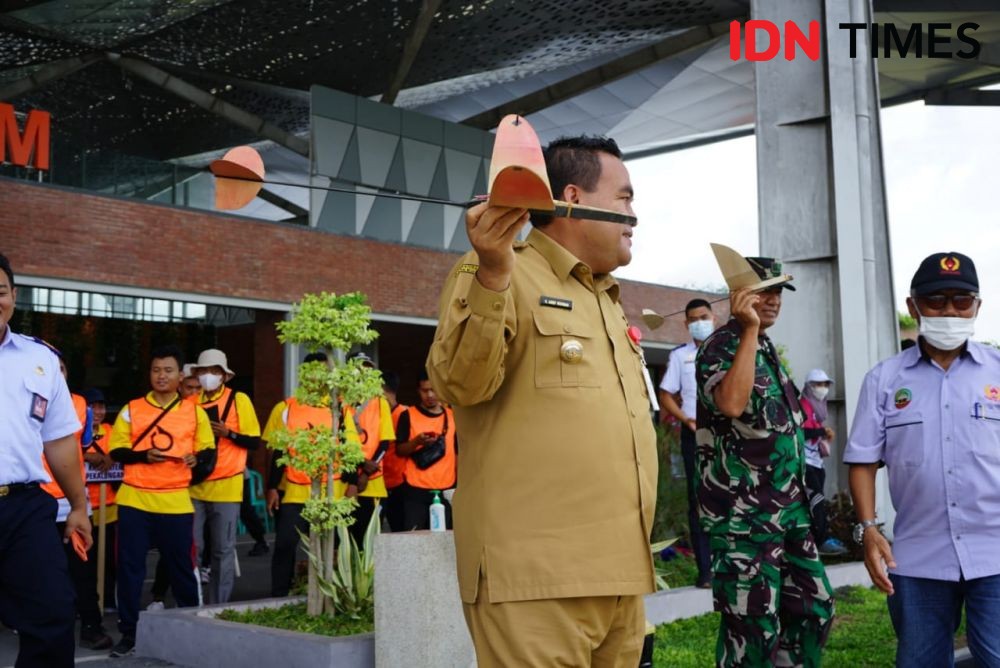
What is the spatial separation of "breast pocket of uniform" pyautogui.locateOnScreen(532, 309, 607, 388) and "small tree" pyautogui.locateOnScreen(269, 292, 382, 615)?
4694mm

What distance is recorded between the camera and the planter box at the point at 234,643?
593 centimetres

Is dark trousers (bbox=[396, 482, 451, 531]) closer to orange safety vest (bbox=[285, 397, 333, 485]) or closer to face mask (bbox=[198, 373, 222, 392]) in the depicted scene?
orange safety vest (bbox=[285, 397, 333, 485])

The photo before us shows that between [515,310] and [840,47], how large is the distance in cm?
1101

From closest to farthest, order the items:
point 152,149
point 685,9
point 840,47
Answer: point 840,47, point 685,9, point 152,149

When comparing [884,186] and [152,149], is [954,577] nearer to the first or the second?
[884,186]

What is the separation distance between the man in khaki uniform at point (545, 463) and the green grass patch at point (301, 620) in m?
4.18

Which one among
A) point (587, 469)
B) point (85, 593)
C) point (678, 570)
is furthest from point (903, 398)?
point (85, 593)

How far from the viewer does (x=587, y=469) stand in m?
2.66

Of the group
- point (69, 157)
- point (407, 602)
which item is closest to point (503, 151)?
point (407, 602)

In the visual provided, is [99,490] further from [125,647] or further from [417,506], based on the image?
[417,506]

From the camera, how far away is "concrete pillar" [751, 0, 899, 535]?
1219 centimetres

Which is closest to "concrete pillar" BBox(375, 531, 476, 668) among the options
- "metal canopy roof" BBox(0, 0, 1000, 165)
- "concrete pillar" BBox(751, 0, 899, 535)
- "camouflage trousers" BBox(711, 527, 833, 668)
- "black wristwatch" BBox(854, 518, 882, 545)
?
"camouflage trousers" BBox(711, 527, 833, 668)

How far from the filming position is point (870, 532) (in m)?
4.37

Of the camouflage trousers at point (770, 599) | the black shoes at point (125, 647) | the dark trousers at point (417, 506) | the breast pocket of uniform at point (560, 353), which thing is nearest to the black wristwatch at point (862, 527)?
the camouflage trousers at point (770, 599)
